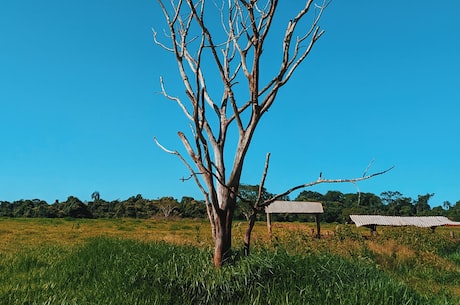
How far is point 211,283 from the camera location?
15.4ft

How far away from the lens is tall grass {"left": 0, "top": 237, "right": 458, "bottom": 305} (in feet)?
14.9

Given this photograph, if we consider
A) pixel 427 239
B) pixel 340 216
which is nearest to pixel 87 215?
pixel 340 216

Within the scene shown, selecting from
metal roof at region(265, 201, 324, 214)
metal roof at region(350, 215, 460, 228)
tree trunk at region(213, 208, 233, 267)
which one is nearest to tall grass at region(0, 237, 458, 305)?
tree trunk at region(213, 208, 233, 267)

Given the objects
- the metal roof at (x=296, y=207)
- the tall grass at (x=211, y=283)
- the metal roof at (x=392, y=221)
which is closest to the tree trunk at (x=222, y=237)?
the tall grass at (x=211, y=283)

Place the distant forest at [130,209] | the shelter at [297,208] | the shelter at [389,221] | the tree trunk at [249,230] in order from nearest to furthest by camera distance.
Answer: the tree trunk at [249,230] → the shelter at [297,208] → the shelter at [389,221] → the distant forest at [130,209]

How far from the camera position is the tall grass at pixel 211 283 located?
455 cm

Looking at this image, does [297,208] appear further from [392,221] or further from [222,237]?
[222,237]

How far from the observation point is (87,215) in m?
36.4

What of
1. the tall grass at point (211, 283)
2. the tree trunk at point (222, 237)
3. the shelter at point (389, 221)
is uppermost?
the shelter at point (389, 221)

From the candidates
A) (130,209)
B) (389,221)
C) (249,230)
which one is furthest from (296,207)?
(130,209)

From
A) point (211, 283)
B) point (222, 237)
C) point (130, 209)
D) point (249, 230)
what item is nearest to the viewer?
point (211, 283)

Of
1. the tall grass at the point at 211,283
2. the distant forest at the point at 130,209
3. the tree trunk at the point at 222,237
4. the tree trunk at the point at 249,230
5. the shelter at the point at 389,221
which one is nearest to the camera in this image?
the tall grass at the point at 211,283

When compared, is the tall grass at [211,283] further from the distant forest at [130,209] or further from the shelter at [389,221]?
the distant forest at [130,209]

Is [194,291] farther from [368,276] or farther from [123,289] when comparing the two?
[368,276]
